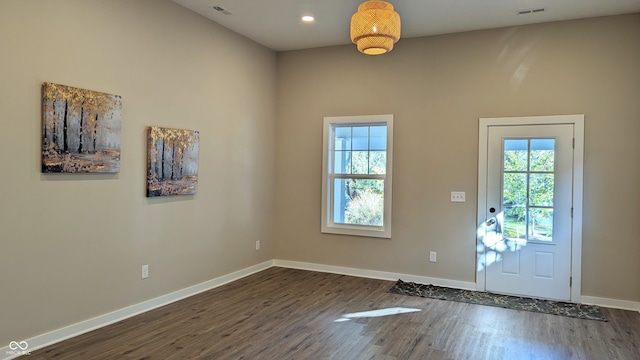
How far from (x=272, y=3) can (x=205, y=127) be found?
153 cm

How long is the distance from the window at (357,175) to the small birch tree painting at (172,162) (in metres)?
1.93

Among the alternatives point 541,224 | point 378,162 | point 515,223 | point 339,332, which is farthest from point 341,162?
point 339,332

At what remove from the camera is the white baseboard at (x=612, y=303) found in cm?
426

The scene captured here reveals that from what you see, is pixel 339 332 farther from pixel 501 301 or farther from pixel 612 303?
pixel 612 303

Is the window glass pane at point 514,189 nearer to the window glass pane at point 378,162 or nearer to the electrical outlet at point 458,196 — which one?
the electrical outlet at point 458,196

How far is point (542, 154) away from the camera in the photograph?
180 inches

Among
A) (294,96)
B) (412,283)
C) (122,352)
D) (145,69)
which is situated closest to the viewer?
(122,352)

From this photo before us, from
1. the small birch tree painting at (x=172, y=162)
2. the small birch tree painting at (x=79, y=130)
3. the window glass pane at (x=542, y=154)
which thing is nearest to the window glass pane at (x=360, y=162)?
the window glass pane at (x=542, y=154)

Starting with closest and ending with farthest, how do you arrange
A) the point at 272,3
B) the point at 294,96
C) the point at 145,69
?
1. the point at 145,69
2. the point at 272,3
3. the point at 294,96

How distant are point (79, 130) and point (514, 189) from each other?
437cm

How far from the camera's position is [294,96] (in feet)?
19.5

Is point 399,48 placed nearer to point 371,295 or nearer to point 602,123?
point 602,123

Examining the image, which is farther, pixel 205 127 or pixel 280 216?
pixel 280 216

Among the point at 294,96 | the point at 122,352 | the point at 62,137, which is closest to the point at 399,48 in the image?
A: the point at 294,96
